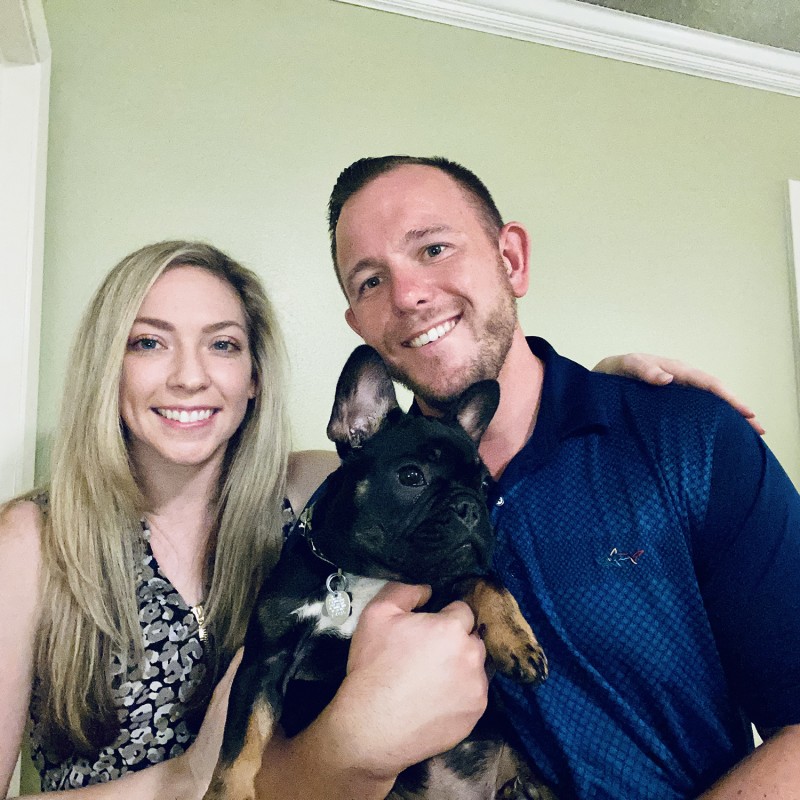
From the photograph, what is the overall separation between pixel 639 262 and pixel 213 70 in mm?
1130

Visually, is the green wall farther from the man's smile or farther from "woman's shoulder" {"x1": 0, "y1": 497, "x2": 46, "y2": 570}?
the man's smile

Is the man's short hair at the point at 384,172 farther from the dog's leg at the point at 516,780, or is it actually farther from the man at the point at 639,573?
the dog's leg at the point at 516,780

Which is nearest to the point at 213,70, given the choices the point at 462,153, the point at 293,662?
the point at 462,153

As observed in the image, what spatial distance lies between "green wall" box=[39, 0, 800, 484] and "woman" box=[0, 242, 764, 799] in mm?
144

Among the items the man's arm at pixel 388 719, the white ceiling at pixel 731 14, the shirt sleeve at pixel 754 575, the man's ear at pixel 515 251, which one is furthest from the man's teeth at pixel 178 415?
the white ceiling at pixel 731 14

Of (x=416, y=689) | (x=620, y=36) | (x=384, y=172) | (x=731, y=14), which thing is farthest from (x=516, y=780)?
(x=731, y=14)

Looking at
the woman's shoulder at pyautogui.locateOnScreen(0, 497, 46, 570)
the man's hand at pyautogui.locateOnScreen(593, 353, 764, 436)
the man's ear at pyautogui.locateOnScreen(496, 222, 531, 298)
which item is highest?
the man's ear at pyautogui.locateOnScreen(496, 222, 531, 298)

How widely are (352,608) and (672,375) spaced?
0.68m

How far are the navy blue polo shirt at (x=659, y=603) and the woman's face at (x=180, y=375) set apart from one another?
578 mm

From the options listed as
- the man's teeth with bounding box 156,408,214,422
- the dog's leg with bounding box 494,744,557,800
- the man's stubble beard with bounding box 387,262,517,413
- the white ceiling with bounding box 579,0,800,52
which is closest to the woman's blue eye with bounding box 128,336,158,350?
the man's teeth with bounding box 156,408,214,422

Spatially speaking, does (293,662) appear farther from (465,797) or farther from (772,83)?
(772,83)

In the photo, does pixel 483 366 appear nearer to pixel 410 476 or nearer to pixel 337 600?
pixel 410 476

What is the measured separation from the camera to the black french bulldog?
40.5 inches

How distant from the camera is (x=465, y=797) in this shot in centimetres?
108
